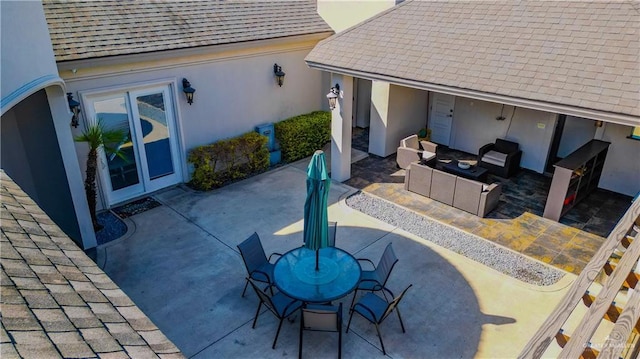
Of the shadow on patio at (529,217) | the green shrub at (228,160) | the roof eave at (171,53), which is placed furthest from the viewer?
the green shrub at (228,160)

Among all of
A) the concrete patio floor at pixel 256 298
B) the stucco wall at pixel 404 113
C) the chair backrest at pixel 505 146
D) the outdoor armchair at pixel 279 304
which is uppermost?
the stucco wall at pixel 404 113

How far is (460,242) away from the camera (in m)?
9.23

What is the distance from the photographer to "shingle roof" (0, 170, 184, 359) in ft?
7.90

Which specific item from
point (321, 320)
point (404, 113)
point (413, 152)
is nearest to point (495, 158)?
point (413, 152)

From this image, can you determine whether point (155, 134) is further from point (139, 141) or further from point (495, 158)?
point (495, 158)

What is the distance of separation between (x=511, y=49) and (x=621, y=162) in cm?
487

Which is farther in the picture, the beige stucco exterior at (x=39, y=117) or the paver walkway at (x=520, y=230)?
the paver walkway at (x=520, y=230)

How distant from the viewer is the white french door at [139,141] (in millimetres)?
10438

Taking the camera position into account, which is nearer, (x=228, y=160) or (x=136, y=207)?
(x=136, y=207)

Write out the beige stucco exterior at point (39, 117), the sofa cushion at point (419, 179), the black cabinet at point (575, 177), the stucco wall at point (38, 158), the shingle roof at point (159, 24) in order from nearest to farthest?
the beige stucco exterior at point (39, 117), the stucco wall at point (38, 158), the black cabinet at point (575, 177), the shingle roof at point (159, 24), the sofa cushion at point (419, 179)

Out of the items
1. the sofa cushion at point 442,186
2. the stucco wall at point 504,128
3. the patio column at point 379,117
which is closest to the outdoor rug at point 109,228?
the sofa cushion at point 442,186

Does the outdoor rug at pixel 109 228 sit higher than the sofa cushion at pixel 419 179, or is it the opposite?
the sofa cushion at pixel 419 179

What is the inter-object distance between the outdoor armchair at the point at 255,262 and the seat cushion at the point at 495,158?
26.0 feet

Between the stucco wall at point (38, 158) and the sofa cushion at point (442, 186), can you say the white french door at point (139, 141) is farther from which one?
the sofa cushion at point (442, 186)
